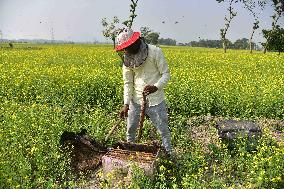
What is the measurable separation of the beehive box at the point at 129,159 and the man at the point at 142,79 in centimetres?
45

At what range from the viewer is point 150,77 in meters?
6.07

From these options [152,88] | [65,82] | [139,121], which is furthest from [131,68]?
[65,82]

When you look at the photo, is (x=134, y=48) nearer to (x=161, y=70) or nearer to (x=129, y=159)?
(x=161, y=70)

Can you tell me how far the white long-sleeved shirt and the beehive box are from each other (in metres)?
0.74

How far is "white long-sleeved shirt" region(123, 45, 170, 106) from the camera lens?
589cm

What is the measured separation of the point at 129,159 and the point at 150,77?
1.24m

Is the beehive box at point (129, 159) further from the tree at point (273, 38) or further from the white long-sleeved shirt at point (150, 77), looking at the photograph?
the tree at point (273, 38)

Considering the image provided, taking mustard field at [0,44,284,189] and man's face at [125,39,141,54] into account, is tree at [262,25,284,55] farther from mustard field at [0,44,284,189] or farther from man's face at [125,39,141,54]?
man's face at [125,39,141,54]

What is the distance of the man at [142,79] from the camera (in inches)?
225

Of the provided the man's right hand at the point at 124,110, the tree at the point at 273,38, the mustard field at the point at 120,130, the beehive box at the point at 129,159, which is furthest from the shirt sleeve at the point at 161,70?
the tree at the point at 273,38

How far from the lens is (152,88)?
5.82m

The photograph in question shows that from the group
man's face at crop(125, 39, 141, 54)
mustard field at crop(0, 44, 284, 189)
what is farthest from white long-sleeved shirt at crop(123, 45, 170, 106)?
mustard field at crop(0, 44, 284, 189)

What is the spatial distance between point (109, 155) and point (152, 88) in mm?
1159

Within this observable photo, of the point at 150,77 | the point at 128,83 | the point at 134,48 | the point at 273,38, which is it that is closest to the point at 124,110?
the point at 128,83
